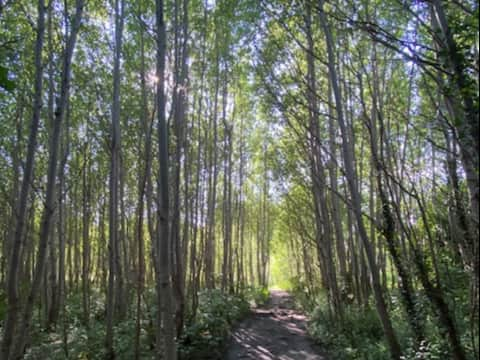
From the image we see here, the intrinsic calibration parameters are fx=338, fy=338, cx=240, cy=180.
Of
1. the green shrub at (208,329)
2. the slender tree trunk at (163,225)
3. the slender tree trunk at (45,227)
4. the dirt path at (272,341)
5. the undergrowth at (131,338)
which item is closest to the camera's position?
the slender tree trunk at (163,225)

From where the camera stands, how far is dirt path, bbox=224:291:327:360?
22.4 ft

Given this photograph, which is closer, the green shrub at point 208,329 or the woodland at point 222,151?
the woodland at point 222,151

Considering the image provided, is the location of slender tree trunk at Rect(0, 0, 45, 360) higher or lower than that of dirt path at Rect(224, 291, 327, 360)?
higher

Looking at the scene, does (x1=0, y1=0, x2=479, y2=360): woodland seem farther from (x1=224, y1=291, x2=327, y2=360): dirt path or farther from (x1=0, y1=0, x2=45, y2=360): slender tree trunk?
(x1=224, y1=291, x2=327, y2=360): dirt path

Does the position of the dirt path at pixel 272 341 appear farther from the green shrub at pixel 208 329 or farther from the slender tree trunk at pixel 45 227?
the slender tree trunk at pixel 45 227

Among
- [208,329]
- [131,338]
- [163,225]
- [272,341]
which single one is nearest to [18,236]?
[163,225]

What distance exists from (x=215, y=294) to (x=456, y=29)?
9272 millimetres

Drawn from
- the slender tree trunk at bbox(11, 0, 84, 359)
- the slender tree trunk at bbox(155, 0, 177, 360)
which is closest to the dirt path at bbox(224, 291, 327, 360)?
the slender tree trunk at bbox(11, 0, 84, 359)

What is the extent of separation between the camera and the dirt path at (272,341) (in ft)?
22.4

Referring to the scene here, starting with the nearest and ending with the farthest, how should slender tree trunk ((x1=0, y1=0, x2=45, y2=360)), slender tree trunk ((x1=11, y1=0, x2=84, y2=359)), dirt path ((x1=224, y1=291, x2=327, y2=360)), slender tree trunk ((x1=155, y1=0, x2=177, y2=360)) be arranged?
slender tree trunk ((x1=155, y1=0, x2=177, y2=360)) → slender tree trunk ((x1=0, y1=0, x2=45, y2=360)) → slender tree trunk ((x1=11, y1=0, x2=84, y2=359)) → dirt path ((x1=224, y1=291, x2=327, y2=360))

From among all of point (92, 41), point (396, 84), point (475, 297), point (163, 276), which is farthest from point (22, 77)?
point (396, 84)

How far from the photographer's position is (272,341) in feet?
26.8

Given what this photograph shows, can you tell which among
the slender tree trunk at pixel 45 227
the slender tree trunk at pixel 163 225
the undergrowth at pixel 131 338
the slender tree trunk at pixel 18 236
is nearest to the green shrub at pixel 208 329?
the undergrowth at pixel 131 338

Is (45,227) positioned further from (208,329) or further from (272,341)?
(272,341)
